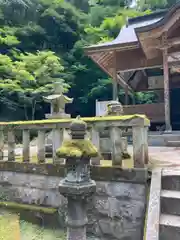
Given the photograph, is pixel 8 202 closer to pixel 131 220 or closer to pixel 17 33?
pixel 131 220

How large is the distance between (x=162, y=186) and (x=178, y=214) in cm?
45

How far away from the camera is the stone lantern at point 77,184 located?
251 cm

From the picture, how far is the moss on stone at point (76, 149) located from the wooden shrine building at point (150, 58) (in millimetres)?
6069

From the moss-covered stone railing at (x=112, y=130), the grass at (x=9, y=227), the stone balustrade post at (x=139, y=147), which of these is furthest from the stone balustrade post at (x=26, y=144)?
the stone balustrade post at (x=139, y=147)

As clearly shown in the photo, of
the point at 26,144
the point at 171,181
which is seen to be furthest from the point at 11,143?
the point at 171,181

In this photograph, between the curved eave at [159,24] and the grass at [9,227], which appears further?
the curved eave at [159,24]

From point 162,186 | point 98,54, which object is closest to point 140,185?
point 162,186

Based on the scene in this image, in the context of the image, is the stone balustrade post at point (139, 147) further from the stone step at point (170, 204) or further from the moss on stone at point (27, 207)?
the moss on stone at point (27, 207)

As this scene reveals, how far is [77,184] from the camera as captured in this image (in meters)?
2.52

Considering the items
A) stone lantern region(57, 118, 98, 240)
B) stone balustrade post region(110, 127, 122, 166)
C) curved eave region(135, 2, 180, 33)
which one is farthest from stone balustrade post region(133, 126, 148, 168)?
curved eave region(135, 2, 180, 33)

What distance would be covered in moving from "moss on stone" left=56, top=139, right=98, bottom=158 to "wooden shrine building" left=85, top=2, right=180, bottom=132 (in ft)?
19.9

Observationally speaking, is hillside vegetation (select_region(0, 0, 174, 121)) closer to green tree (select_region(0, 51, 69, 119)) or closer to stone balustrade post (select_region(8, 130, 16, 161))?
green tree (select_region(0, 51, 69, 119))

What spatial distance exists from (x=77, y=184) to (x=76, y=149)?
36 centimetres

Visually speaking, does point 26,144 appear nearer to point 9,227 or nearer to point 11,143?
point 11,143
